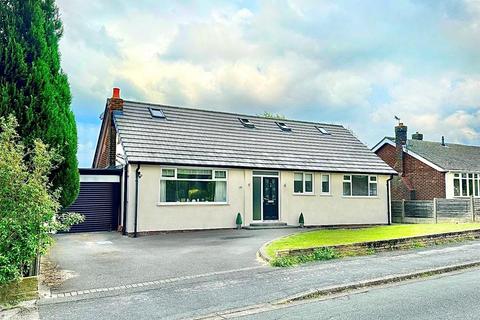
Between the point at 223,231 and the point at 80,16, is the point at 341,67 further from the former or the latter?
the point at 80,16

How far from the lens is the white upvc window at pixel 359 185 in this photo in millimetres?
22516

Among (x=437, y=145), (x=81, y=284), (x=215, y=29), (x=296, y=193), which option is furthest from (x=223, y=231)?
(x=437, y=145)

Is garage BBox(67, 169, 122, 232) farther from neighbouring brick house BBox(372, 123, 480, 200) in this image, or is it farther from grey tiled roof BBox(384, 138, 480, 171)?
grey tiled roof BBox(384, 138, 480, 171)

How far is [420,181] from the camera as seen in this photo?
29.1 m

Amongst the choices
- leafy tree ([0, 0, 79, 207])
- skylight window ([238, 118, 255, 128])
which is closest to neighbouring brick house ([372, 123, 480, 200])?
skylight window ([238, 118, 255, 128])

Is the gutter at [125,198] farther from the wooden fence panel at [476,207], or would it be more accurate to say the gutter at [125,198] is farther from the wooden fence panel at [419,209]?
the wooden fence panel at [476,207]

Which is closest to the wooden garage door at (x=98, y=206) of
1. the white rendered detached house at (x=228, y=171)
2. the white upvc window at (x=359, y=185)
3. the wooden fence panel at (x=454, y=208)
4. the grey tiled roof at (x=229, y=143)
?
the white rendered detached house at (x=228, y=171)

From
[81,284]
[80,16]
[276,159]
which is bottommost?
[81,284]

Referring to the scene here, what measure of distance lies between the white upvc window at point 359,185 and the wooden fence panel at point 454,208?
3.90 m

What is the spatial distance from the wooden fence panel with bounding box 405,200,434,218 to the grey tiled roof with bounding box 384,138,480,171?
4.83 meters

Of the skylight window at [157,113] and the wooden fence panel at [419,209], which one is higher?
the skylight window at [157,113]

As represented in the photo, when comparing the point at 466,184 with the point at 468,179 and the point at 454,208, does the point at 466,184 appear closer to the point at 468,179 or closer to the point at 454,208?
the point at 468,179

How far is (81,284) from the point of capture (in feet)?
27.7

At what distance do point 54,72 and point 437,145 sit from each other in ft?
101
